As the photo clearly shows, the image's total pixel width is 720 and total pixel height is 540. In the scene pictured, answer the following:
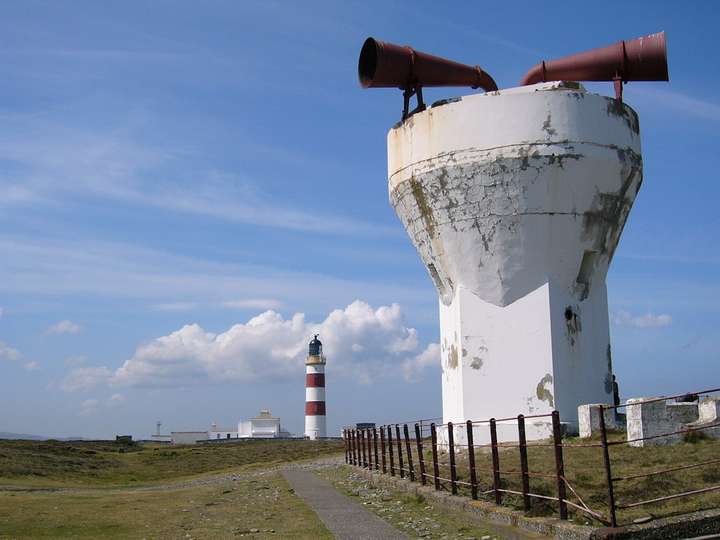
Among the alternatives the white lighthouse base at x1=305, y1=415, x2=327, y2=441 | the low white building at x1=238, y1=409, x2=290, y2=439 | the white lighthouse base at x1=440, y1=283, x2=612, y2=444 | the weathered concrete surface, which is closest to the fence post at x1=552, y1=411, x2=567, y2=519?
the weathered concrete surface

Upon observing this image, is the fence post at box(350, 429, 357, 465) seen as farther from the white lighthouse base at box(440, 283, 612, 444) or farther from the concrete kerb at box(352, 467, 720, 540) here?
the concrete kerb at box(352, 467, 720, 540)

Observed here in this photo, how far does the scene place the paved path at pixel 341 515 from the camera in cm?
962

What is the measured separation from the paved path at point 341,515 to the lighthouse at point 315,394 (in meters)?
43.4

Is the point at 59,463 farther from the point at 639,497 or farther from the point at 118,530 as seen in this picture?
the point at 639,497

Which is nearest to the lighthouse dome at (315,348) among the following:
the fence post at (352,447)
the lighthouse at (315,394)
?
the lighthouse at (315,394)

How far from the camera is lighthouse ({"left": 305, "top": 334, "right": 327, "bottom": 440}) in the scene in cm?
6131

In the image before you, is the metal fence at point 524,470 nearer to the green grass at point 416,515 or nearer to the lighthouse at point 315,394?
the green grass at point 416,515

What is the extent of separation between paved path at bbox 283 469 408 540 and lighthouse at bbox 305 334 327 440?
142ft

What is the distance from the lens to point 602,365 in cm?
1569

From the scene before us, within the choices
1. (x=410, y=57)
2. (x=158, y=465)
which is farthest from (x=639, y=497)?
(x=158, y=465)

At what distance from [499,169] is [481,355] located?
336 centimetres

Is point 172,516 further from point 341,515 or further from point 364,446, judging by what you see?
point 364,446

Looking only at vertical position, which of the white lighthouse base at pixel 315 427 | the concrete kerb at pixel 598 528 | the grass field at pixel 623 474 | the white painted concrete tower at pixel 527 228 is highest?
the white painted concrete tower at pixel 527 228

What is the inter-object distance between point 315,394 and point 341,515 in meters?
51.2
